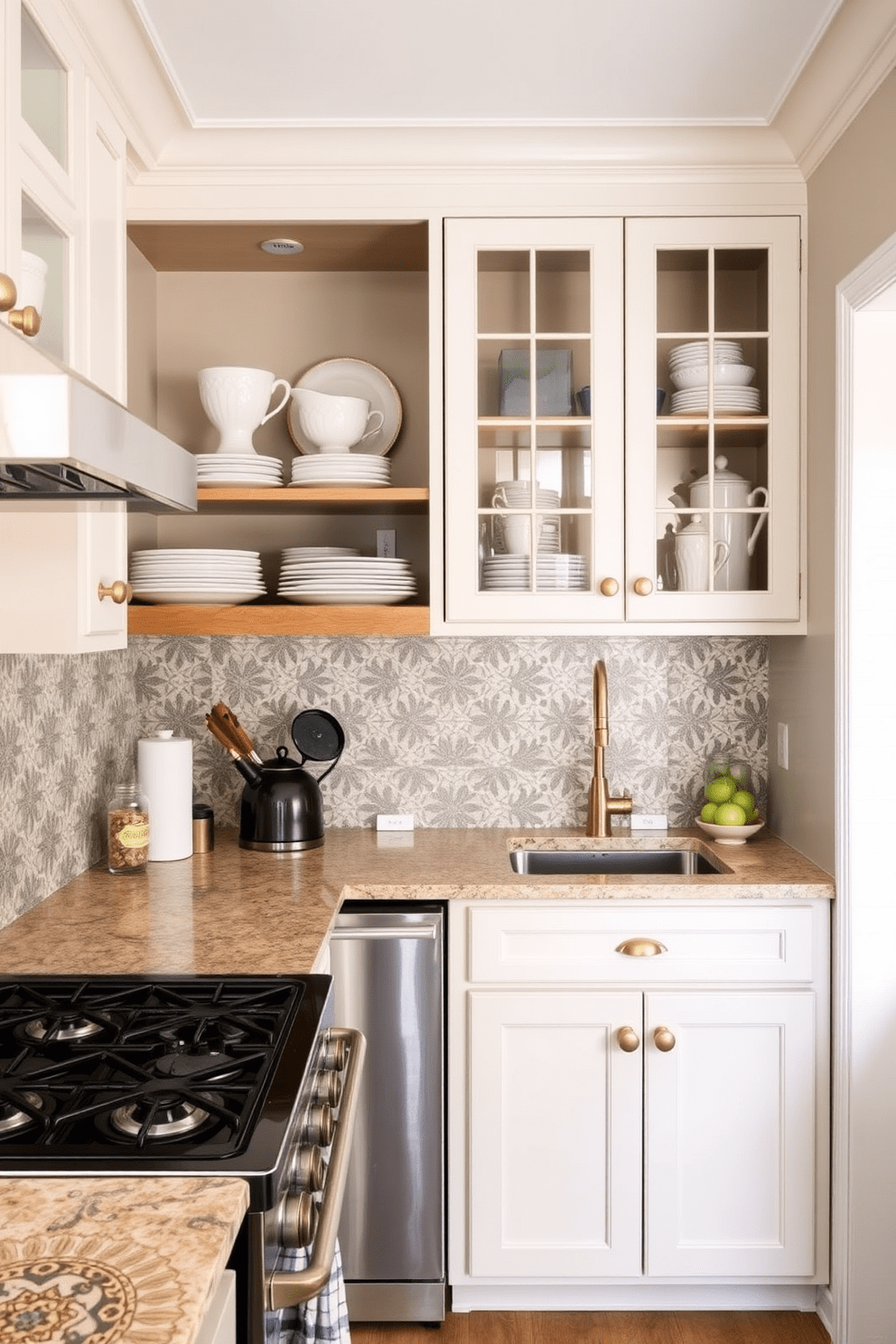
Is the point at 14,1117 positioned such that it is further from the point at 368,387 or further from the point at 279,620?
the point at 368,387

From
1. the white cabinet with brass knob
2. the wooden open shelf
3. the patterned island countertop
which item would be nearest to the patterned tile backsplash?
the wooden open shelf

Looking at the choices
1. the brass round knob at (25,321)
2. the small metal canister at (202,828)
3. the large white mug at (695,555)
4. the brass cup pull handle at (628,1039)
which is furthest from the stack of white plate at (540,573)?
the brass round knob at (25,321)

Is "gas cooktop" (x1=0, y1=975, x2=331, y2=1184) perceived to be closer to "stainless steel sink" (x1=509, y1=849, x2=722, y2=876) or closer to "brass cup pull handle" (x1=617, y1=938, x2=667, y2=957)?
"brass cup pull handle" (x1=617, y1=938, x2=667, y2=957)

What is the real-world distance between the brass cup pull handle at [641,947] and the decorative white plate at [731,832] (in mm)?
433

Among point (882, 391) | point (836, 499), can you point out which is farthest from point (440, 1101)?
point (882, 391)

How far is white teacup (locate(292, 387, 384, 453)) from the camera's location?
2.69m

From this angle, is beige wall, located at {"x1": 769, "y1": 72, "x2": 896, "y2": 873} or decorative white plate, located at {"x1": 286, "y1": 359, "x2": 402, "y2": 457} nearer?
beige wall, located at {"x1": 769, "y1": 72, "x2": 896, "y2": 873}

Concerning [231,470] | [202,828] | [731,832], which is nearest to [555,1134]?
[731,832]

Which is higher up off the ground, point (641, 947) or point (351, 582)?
point (351, 582)

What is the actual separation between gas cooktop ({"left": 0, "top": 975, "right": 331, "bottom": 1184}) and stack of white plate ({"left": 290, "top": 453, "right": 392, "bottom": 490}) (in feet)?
4.22

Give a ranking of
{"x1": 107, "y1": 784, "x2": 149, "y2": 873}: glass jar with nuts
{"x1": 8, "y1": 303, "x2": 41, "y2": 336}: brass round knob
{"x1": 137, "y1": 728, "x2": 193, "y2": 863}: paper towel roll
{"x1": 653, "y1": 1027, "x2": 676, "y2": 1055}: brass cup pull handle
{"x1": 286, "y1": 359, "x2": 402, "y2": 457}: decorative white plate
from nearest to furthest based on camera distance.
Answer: {"x1": 8, "y1": 303, "x2": 41, "y2": 336}: brass round knob < {"x1": 653, "y1": 1027, "x2": 676, "y2": 1055}: brass cup pull handle < {"x1": 107, "y1": 784, "x2": 149, "y2": 873}: glass jar with nuts < {"x1": 137, "y1": 728, "x2": 193, "y2": 863}: paper towel roll < {"x1": 286, "y1": 359, "x2": 402, "y2": 457}: decorative white plate

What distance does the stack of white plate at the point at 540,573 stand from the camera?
8.54 feet

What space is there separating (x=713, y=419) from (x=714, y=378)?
3.7 inches

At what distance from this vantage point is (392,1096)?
7.70 ft
